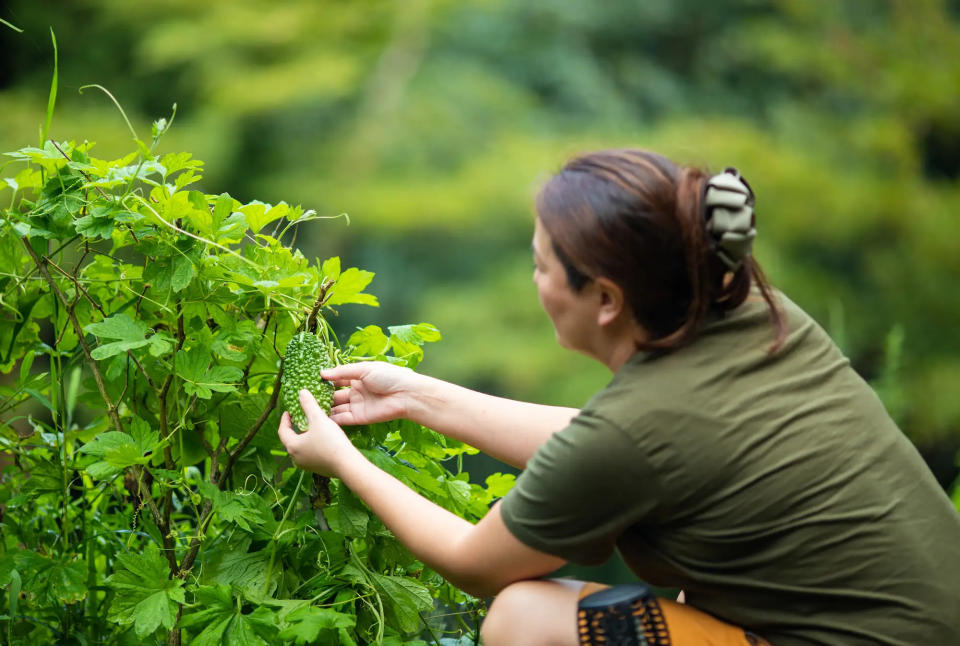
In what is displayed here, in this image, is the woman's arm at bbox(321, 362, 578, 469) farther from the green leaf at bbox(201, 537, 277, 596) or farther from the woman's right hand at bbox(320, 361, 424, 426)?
the green leaf at bbox(201, 537, 277, 596)

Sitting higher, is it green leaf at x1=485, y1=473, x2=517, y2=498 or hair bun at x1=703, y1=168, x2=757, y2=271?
hair bun at x1=703, y1=168, x2=757, y2=271

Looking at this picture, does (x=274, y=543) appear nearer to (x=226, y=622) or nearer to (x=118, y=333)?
(x=226, y=622)

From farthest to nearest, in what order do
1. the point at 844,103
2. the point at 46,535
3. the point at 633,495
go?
the point at 844,103, the point at 46,535, the point at 633,495

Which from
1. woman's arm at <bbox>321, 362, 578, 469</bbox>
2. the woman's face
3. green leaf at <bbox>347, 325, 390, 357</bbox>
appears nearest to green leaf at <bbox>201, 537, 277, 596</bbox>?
woman's arm at <bbox>321, 362, 578, 469</bbox>

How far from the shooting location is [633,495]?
104 centimetres

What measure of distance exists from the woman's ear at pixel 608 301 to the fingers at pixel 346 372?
0.38 m

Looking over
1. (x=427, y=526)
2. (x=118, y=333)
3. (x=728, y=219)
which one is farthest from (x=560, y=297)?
(x=118, y=333)

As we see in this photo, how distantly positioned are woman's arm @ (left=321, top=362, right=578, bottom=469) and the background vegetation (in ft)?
9.45

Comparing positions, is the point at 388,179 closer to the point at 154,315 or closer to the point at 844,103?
the point at 844,103

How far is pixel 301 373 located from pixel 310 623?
1.05ft

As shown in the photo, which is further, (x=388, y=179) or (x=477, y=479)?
(x=388, y=179)

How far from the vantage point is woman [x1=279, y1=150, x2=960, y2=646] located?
1.05 metres

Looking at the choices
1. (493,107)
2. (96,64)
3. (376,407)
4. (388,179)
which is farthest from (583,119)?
(376,407)

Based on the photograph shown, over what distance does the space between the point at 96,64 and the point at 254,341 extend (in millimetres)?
3680
